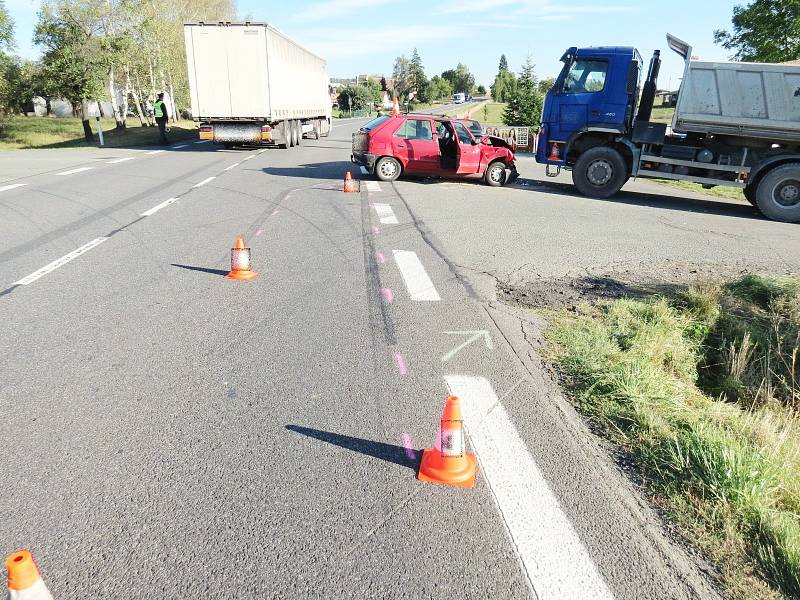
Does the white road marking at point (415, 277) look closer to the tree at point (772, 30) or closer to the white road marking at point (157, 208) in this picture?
the white road marking at point (157, 208)

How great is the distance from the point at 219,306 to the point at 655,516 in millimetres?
4231

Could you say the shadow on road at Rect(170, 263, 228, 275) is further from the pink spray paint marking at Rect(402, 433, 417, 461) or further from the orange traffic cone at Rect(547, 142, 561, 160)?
the orange traffic cone at Rect(547, 142, 561, 160)

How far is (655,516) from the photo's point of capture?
2.93 meters

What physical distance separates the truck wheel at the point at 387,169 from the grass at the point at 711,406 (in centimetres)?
970

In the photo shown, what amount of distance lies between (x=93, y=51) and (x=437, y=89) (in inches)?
4311

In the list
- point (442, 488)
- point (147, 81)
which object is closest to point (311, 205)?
point (442, 488)

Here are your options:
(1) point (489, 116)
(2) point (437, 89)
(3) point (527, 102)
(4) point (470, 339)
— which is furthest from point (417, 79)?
(4) point (470, 339)

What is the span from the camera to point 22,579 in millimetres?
1932

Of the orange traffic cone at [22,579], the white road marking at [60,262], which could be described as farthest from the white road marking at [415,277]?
the orange traffic cone at [22,579]

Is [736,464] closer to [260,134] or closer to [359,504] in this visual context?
[359,504]

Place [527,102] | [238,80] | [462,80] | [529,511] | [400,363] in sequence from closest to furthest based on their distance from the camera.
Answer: [529,511], [400,363], [238,80], [527,102], [462,80]

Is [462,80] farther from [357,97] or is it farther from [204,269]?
[204,269]

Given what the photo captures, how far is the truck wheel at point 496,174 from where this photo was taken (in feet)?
50.8

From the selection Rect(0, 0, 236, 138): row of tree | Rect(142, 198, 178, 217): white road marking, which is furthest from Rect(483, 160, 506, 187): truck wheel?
Rect(0, 0, 236, 138): row of tree
